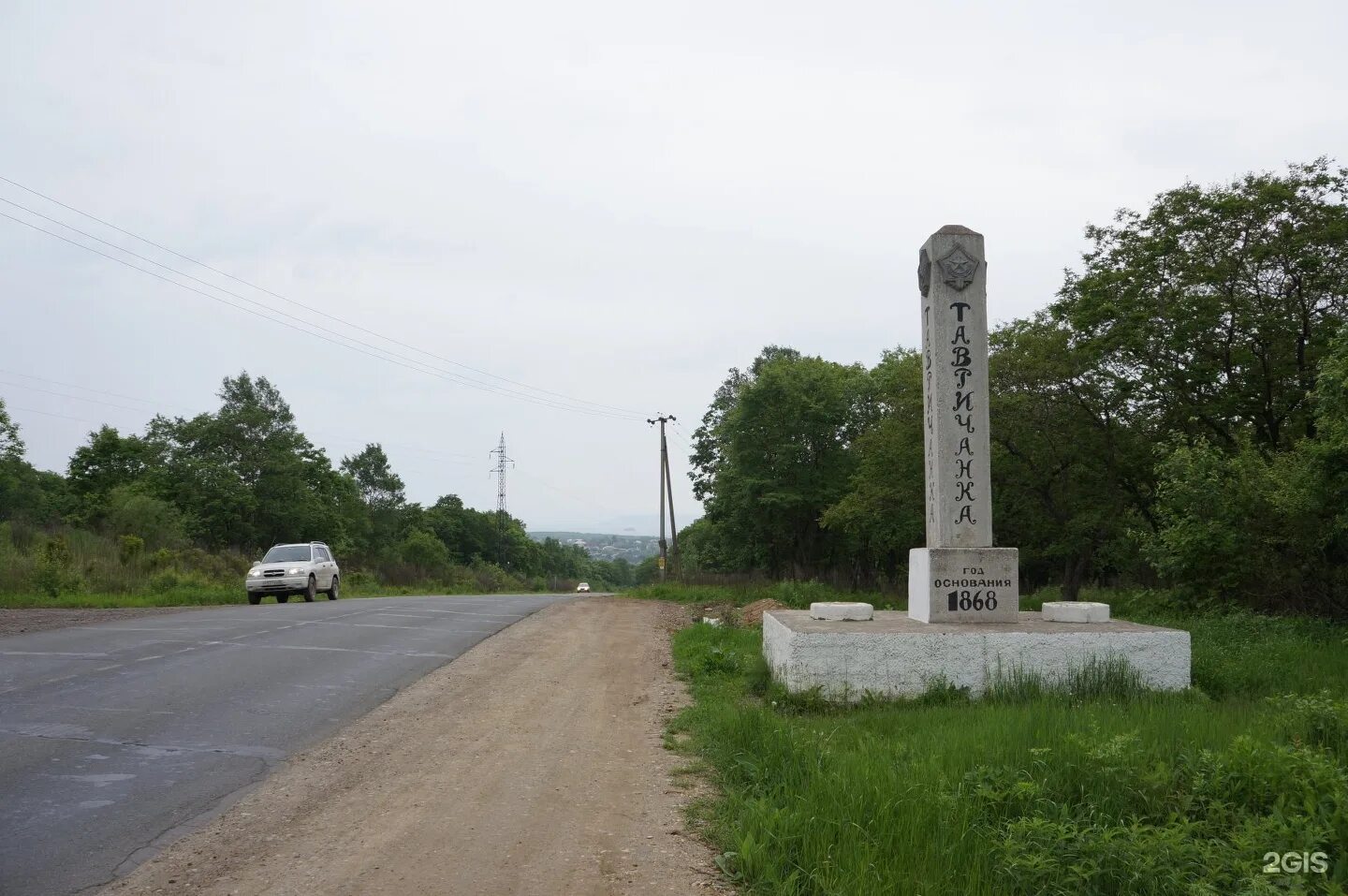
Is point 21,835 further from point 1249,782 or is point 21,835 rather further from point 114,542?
point 114,542

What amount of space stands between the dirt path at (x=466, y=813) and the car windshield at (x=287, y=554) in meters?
18.3

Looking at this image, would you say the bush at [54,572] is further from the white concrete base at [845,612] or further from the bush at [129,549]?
the white concrete base at [845,612]

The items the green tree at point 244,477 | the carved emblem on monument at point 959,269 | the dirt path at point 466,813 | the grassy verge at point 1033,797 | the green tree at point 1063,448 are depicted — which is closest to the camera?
the grassy verge at point 1033,797

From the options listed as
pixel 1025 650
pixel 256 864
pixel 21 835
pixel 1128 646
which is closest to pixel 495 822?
pixel 256 864

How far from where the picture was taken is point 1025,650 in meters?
10.5

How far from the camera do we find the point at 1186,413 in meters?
25.3

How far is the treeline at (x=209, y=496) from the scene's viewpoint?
4094 centimetres

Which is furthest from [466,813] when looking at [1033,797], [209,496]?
[209,496]

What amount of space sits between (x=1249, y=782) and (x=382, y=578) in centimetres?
4830

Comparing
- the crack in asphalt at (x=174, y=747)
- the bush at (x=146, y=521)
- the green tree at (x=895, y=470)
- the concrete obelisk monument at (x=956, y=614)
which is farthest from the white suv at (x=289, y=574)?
the crack in asphalt at (x=174, y=747)

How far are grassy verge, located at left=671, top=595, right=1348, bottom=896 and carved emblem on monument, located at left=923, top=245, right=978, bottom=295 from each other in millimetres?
5535

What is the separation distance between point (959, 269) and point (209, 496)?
57.1 m

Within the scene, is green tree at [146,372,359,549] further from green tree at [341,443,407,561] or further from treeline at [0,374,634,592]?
green tree at [341,443,407,561]

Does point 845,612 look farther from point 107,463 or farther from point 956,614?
point 107,463
